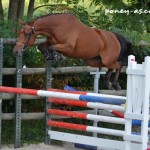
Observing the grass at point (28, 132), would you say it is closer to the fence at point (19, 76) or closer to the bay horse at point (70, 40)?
the fence at point (19, 76)

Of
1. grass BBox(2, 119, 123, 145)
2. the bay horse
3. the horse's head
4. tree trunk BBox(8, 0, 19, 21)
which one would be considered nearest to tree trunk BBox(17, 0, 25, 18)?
tree trunk BBox(8, 0, 19, 21)

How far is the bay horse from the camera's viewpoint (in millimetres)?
4828

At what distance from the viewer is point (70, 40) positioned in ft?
15.9

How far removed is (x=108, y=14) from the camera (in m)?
7.51

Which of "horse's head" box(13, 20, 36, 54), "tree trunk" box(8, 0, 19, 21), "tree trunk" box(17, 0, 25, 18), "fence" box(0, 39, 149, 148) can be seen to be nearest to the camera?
"horse's head" box(13, 20, 36, 54)

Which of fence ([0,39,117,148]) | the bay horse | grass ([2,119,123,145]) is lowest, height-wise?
grass ([2,119,123,145])

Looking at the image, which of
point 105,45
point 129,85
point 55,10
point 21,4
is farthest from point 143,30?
point 129,85

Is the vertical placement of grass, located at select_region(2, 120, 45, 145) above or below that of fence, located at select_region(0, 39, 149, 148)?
below

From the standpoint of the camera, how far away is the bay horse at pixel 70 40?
4.83 metres

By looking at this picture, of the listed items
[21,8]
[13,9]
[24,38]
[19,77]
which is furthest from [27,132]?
[21,8]

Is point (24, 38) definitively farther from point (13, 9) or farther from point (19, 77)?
point (13, 9)

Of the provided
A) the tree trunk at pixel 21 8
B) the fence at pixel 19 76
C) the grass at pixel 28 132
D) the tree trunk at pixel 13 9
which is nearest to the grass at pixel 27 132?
the grass at pixel 28 132

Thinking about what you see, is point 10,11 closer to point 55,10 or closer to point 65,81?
point 55,10

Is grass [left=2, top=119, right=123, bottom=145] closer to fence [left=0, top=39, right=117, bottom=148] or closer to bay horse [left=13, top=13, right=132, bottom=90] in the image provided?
fence [left=0, top=39, right=117, bottom=148]
